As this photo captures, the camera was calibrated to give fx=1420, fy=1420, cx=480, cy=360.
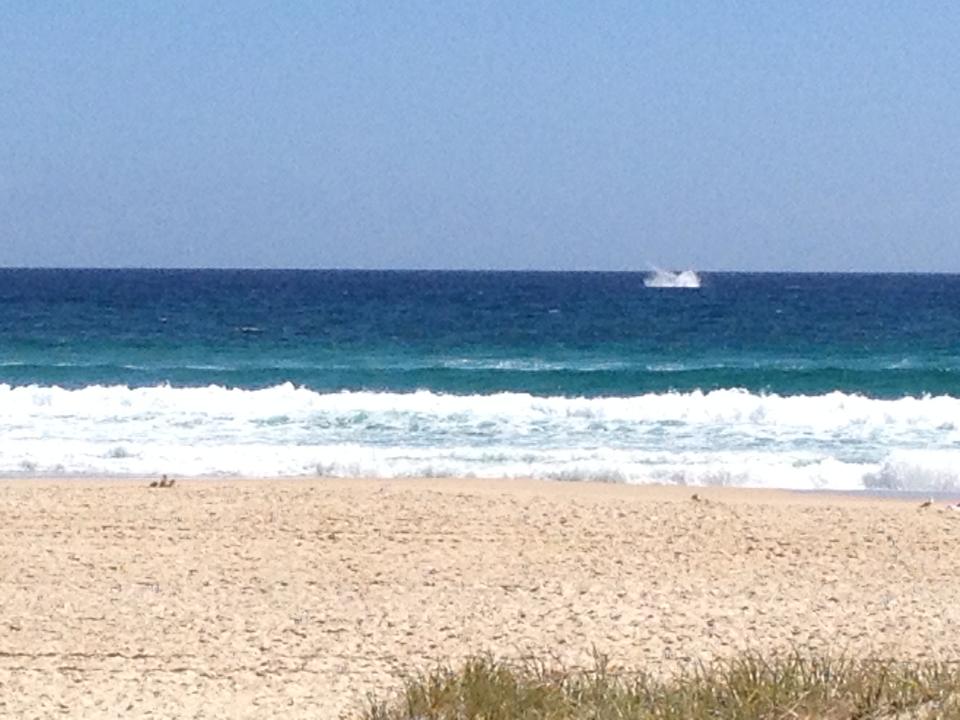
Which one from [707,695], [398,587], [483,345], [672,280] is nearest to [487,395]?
[483,345]

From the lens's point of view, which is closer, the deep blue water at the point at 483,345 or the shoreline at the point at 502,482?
the shoreline at the point at 502,482

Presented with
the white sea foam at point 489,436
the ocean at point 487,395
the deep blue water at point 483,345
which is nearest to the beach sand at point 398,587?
the white sea foam at point 489,436

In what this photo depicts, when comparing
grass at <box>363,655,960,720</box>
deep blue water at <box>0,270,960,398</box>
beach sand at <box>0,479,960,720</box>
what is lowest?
beach sand at <box>0,479,960,720</box>

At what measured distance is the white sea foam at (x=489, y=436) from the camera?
16.8m

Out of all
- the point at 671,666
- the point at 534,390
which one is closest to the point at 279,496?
the point at 671,666

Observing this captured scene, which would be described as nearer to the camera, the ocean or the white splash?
the ocean

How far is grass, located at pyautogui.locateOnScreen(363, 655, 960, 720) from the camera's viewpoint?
195 inches

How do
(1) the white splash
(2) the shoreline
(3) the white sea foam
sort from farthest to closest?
(1) the white splash < (3) the white sea foam < (2) the shoreline

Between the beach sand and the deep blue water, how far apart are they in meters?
16.1

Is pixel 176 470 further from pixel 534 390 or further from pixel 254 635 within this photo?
pixel 534 390

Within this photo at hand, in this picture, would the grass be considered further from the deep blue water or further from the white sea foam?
the deep blue water

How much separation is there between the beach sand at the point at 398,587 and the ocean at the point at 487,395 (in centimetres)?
319

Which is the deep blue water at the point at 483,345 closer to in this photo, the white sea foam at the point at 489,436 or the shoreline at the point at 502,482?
the white sea foam at the point at 489,436

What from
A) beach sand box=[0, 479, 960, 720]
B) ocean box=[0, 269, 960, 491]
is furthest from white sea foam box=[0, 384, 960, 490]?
beach sand box=[0, 479, 960, 720]
